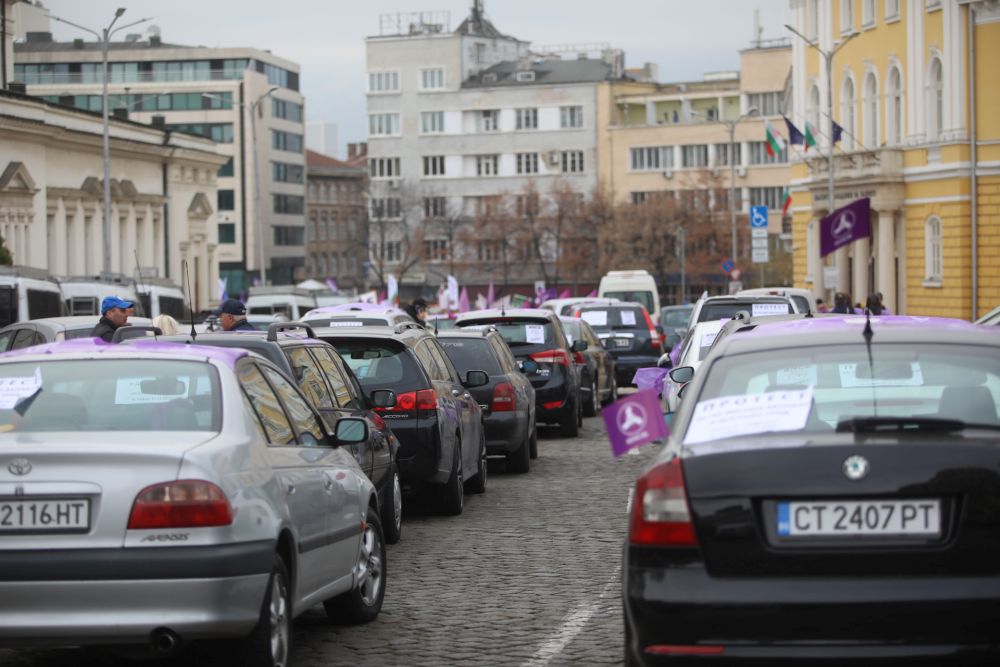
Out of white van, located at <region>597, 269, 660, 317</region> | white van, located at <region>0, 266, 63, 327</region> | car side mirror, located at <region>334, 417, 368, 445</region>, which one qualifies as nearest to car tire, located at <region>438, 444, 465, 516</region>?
car side mirror, located at <region>334, 417, 368, 445</region>

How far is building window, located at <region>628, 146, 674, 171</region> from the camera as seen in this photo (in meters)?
118

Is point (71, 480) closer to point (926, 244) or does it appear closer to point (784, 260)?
point (926, 244)

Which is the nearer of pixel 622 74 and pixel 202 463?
pixel 202 463

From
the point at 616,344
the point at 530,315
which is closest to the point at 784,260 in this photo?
the point at 616,344

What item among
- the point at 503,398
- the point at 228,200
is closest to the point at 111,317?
the point at 503,398

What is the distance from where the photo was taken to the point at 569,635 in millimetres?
9242

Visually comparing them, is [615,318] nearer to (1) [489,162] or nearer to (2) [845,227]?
(2) [845,227]

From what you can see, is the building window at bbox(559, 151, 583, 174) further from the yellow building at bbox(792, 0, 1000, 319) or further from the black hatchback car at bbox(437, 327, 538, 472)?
the black hatchback car at bbox(437, 327, 538, 472)

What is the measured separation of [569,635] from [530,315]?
14.7 meters

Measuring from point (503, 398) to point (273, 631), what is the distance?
1106cm

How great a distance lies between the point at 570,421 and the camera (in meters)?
24.2

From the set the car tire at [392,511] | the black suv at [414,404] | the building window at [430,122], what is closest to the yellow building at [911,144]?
the black suv at [414,404]

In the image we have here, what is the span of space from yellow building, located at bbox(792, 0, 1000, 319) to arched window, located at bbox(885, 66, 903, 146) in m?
0.04

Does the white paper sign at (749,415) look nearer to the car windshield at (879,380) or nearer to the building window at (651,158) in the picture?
the car windshield at (879,380)
